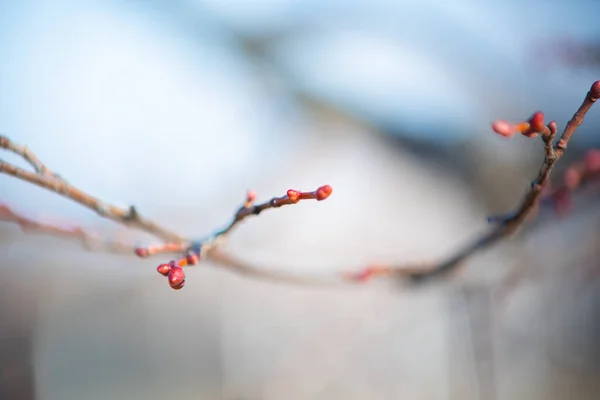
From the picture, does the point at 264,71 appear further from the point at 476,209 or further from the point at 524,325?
the point at 524,325

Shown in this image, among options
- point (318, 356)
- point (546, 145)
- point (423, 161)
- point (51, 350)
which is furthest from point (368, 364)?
point (51, 350)

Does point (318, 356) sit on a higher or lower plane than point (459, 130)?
lower

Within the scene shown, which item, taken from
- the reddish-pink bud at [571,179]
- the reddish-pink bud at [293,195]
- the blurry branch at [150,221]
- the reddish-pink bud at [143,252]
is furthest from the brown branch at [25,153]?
the reddish-pink bud at [571,179]

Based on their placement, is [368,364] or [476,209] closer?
[368,364]

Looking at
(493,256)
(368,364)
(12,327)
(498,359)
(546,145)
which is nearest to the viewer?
(546,145)

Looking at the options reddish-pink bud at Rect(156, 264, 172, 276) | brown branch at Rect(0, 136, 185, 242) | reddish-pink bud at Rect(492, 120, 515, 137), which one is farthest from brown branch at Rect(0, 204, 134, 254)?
reddish-pink bud at Rect(492, 120, 515, 137)

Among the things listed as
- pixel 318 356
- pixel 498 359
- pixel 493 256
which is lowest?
pixel 498 359

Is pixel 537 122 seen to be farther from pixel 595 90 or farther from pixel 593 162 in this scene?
pixel 593 162

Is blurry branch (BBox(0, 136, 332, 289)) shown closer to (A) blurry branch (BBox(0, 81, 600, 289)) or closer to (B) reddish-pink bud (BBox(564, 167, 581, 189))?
(A) blurry branch (BBox(0, 81, 600, 289))
